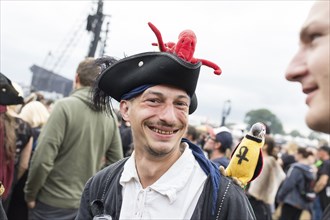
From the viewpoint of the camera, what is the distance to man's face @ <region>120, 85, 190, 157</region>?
175cm

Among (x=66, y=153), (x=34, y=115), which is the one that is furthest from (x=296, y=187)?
(x=66, y=153)

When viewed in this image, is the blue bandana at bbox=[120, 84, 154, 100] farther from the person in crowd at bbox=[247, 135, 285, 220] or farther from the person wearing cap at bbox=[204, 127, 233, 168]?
the person in crowd at bbox=[247, 135, 285, 220]

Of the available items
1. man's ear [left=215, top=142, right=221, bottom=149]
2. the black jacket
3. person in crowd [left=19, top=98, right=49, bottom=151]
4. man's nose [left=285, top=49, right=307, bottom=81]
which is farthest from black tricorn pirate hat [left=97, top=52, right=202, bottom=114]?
person in crowd [left=19, top=98, right=49, bottom=151]

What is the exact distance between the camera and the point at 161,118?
5.71 feet

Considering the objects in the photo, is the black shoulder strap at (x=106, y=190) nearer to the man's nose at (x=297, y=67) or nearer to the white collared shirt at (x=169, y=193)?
the white collared shirt at (x=169, y=193)

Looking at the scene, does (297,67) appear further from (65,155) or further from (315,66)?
(65,155)

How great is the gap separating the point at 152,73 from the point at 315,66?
1.01m

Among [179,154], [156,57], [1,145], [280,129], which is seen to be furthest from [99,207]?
[280,129]

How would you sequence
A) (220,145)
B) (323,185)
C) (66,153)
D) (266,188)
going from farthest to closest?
(323,185), (266,188), (220,145), (66,153)

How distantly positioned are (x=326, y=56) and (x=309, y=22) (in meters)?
0.11

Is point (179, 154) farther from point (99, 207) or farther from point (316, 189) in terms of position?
point (316, 189)

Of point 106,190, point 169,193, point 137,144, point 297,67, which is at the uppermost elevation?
point 297,67

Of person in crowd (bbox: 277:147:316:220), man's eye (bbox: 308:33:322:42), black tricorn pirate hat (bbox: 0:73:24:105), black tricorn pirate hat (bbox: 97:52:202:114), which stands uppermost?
man's eye (bbox: 308:33:322:42)

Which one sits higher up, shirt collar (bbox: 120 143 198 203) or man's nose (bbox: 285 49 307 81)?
man's nose (bbox: 285 49 307 81)
